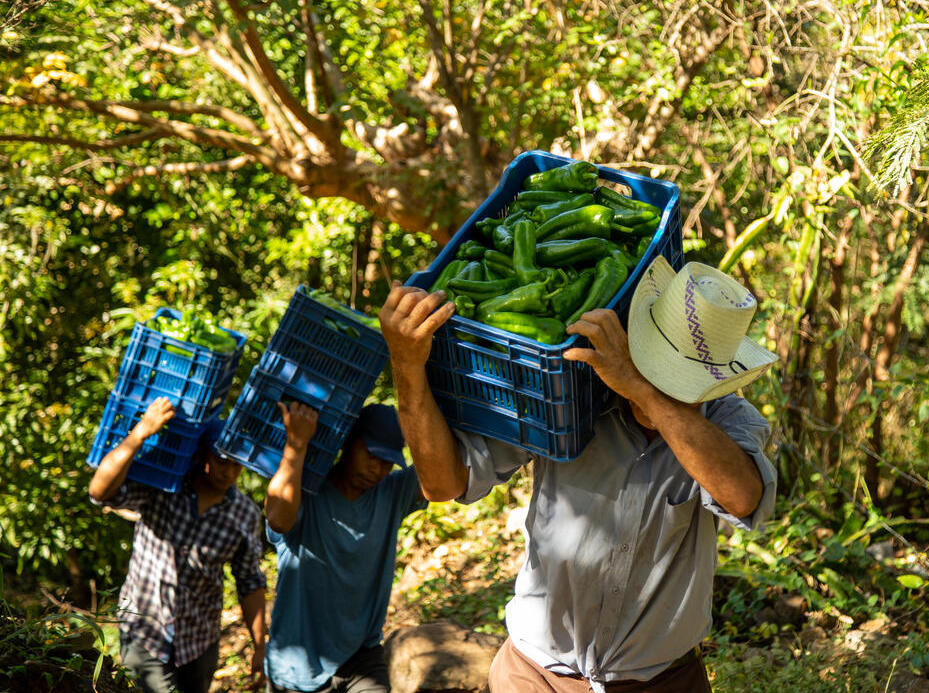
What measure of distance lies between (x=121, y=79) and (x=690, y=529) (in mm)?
7666

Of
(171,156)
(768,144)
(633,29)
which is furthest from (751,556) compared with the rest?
(171,156)

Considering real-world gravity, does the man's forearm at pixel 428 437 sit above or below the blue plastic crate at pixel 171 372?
above

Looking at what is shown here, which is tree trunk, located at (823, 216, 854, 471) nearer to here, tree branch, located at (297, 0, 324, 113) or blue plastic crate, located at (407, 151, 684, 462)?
blue plastic crate, located at (407, 151, 684, 462)

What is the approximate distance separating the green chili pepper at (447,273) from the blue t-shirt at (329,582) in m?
1.58

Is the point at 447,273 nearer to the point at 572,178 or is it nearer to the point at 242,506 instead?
the point at 572,178

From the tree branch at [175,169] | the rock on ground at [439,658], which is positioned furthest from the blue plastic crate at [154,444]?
the tree branch at [175,169]

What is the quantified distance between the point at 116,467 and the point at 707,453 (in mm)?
2798

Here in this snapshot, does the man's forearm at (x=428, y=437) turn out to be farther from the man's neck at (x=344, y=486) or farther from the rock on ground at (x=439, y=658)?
the rock on ground at (x=439, y=658)

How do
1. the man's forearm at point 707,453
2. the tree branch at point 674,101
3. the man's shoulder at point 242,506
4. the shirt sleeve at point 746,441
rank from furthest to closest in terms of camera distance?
1. the tree branch at point 674,101
2. the man's shoulder at point 242,506
3. the shirt sleeve at point 746,441
4. the man's forearm at point 707,453

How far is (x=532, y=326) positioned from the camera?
2.38 metres

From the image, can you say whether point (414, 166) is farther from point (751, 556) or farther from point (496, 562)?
point (751, 556)

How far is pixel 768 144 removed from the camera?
17.5 feet

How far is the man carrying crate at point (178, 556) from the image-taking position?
4.21m

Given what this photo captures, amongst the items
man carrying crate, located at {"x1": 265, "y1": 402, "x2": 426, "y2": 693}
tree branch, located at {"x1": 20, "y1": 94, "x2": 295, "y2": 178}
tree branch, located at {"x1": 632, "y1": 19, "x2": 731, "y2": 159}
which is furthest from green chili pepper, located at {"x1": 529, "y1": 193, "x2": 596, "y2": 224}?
tree branch, located at {"x1": 20, "y1": 94, "x2": 295, "y2": 178}
